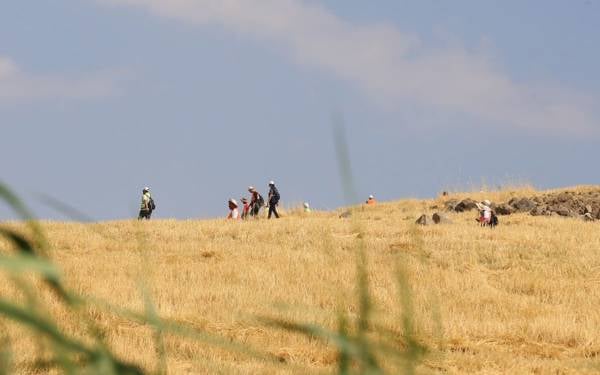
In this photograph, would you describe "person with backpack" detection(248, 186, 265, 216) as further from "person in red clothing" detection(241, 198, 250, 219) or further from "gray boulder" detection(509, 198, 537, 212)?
"gray boulder" detection(509, 198, 537, 212)

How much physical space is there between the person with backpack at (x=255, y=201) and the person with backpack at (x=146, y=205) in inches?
179

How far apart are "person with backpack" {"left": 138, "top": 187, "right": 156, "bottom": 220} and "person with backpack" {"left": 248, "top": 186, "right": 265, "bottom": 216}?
4541 mm

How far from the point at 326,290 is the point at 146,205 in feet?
63.7

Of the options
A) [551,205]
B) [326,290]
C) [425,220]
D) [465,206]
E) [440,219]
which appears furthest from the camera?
[551,205]

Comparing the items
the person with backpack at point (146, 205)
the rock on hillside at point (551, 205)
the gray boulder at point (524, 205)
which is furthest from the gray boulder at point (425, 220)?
the person with backpack at point (146, 205)

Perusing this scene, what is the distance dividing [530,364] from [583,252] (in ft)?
41.3

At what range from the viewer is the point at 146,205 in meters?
35.3

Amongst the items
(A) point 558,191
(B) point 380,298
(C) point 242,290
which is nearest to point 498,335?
(B) point 380,298

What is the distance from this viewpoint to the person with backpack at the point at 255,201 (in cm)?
3875

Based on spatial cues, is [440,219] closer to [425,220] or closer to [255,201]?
[425,220]

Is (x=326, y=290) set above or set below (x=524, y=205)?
below

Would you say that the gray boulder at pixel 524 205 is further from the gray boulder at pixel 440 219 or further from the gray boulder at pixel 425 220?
the gray boulder at pixel 425 220

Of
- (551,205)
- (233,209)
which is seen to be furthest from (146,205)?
(551,205)

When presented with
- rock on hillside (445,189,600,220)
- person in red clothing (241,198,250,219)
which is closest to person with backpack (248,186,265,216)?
person in red clothing (241,198,250,219)
